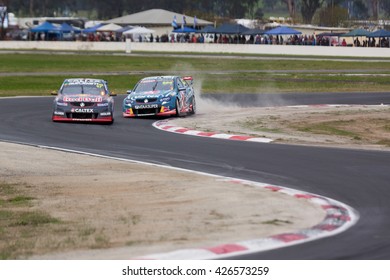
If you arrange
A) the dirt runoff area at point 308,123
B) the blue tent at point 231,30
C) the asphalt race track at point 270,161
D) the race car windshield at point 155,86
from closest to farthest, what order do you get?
1. the asphalt race track at point 270,161
2. the dirt runoff area at point 308,123
3. the race car windshield at point 155,86
4. the blue tent at point 231,30

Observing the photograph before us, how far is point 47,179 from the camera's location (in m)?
17.0

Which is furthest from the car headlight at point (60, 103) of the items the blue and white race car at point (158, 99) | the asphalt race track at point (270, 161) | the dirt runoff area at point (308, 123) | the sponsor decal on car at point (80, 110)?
the dirt runoff area at point (308, 123)

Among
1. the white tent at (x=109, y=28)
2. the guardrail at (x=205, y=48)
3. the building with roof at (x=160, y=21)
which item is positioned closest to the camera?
Answer: the guardrail at (x=205, y=48)

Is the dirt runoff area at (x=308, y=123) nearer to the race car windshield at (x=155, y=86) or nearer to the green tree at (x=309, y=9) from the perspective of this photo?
the race car windshield at (x=155, y=86)

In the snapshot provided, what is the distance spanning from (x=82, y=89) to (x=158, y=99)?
235cm

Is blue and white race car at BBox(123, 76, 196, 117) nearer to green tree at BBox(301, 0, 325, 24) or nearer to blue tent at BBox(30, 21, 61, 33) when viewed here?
blue tent at BBox(30, 21, 61, 33)

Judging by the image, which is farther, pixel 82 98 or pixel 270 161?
pixel 82 98

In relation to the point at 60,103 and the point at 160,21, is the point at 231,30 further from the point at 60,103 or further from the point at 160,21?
the point at 60,103

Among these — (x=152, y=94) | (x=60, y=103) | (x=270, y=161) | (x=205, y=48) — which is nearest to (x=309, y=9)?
(x=205, y=48)

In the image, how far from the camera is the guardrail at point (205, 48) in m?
75.8

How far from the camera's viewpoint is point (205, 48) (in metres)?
83.9

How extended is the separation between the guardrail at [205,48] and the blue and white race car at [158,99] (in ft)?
150
